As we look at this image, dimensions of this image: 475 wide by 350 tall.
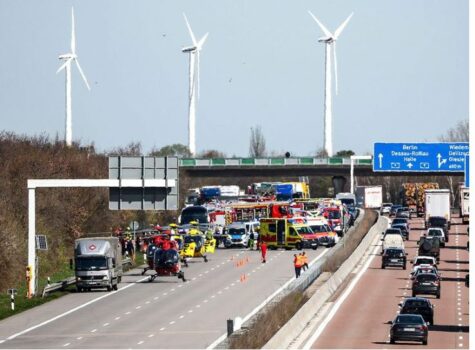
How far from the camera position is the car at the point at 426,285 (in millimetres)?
68875

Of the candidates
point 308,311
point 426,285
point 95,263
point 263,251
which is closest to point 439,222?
point 263,251

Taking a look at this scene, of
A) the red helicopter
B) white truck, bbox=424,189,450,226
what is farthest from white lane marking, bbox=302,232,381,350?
white truck, bbox=424,189,450,226

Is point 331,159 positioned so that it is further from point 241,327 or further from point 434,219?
point 241,327

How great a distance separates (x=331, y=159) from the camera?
15600 cm

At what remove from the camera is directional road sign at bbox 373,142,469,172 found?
86.5 m

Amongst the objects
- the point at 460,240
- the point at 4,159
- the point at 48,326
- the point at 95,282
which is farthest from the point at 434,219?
the point at 48,326

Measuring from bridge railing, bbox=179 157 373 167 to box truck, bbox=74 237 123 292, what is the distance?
83.3m

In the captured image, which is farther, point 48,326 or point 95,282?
point 95,282

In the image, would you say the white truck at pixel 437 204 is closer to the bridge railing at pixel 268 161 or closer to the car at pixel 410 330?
the bridge railing at pixel 268 161

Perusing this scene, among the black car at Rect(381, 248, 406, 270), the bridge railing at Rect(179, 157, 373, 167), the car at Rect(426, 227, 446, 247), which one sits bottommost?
the black car at Rect(381, 248, 406, 270)

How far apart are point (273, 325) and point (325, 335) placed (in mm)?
2906

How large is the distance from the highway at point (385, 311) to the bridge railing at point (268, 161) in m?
58.2

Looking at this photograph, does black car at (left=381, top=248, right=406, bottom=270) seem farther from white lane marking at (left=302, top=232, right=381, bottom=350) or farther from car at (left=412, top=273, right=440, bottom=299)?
car at (left=412, top=273, right=440, bottom=299)

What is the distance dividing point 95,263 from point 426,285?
1576 cm
